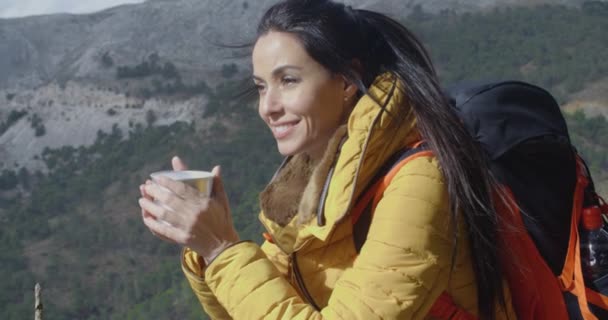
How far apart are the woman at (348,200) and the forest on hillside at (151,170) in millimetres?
15804

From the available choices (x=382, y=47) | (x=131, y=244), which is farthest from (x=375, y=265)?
(x=131, y=244)

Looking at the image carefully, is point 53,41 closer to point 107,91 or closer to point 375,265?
point 107,91

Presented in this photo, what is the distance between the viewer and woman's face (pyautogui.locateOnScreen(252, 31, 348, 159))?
1307 mm

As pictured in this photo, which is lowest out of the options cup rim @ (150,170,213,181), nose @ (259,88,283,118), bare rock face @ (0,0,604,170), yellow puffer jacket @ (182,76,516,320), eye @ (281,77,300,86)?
bare rock face @ (0,0,604,170)

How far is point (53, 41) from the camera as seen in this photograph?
59.8 meters

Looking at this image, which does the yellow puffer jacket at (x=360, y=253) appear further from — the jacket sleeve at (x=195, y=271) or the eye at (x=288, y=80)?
the eye at (x=288, y=80)

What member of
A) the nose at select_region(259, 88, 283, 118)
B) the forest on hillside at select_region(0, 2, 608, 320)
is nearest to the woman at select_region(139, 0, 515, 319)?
the nose at select_region(259, 88, 283, 118)

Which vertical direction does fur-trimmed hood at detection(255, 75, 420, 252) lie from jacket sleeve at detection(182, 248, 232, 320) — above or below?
above

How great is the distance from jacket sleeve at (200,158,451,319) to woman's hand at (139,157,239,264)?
0.04 meters

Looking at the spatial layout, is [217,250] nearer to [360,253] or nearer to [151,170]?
[360,253]

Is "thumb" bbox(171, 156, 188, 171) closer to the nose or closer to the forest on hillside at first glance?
the nose

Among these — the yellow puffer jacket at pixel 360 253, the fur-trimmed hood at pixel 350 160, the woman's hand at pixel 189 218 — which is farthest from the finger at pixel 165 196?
the fur-trimmed hood at pixel 350 160

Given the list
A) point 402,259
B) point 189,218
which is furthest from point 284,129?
point 402,259

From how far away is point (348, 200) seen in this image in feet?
3.88
